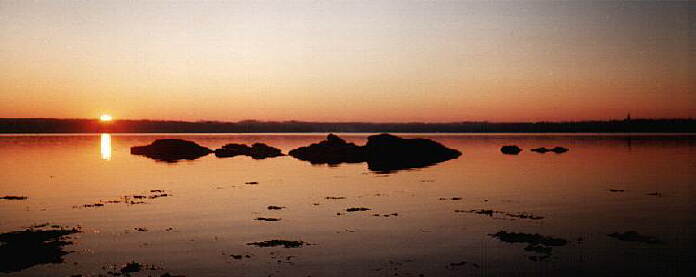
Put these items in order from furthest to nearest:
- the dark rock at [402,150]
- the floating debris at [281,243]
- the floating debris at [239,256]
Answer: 1. the dark rock at [402,150]
2. the floating debris at [281,243]
3. the floating debris at [239,256]

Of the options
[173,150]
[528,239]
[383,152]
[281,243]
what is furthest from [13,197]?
[173,150]

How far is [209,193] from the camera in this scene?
1412 inches

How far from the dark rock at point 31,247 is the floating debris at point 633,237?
20.9 metres

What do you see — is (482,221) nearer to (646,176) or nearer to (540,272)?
(540,272)

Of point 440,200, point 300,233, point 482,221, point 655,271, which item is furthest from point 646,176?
point 300,233

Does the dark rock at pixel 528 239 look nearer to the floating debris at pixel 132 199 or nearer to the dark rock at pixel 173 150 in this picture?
the floating debris at pixel 132 199

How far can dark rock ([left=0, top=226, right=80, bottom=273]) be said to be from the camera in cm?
1622

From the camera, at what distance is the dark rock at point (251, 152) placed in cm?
8544

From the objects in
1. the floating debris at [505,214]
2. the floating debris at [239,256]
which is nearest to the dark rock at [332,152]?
the floating debris at [505,214]

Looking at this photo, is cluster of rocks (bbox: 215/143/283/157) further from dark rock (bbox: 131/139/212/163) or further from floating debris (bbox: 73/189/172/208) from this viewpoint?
floating debris (bbox: 73/189/172/208)

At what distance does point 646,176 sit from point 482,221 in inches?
1271

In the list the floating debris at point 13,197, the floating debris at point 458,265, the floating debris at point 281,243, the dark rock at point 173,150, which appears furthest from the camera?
the dark rock at point 173,150

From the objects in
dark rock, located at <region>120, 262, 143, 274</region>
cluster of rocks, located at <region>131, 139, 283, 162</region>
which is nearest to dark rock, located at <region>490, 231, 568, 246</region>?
dark rock, located at <region>120, 262, 143, 274</region>

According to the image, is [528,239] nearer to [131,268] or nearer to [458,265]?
[458,265]
